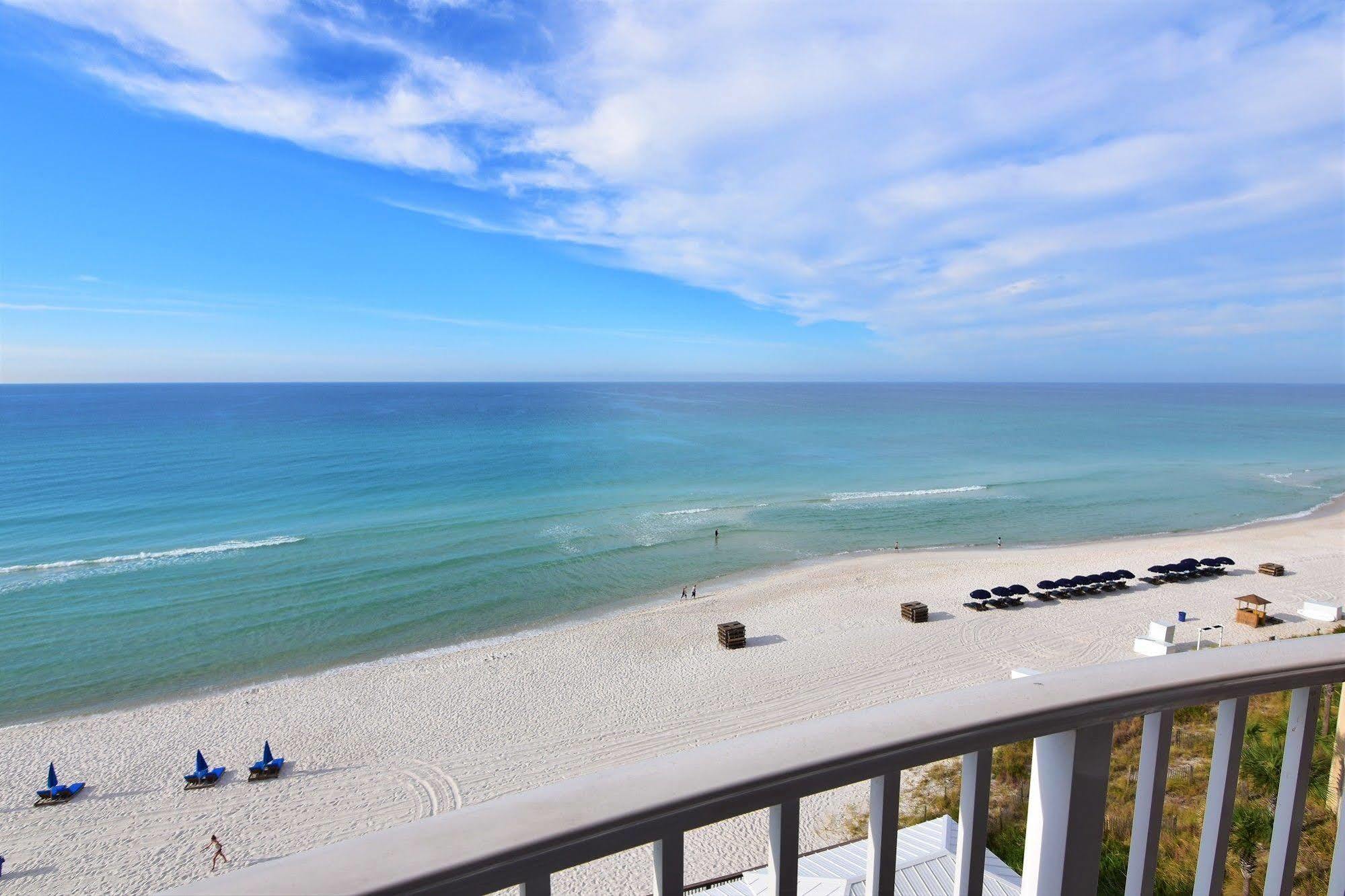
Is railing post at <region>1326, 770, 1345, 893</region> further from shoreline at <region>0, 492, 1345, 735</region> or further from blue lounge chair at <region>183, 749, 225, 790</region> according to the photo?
shoreline at <region>0, 492, 1345, 735</region>

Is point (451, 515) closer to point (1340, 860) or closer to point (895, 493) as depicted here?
point (895, 493)

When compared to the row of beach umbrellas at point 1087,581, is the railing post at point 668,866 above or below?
above

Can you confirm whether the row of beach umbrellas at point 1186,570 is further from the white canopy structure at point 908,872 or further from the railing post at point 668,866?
the railing post at point 668,866

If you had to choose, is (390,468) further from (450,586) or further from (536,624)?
(536,624)

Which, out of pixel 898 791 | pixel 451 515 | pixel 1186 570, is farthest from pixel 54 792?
pixel 1186 570

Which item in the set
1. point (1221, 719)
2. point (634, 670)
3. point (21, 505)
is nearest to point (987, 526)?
point (634, 670)

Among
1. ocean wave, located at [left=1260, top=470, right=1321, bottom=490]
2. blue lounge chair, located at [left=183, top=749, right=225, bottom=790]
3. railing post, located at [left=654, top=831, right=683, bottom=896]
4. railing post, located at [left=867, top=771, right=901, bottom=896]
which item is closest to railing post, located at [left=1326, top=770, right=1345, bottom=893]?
railing post, located at [left=867, top=771, right=901, bottom=896]

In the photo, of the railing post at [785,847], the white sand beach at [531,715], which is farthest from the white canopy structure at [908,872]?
the white sand beach at [531,715]
